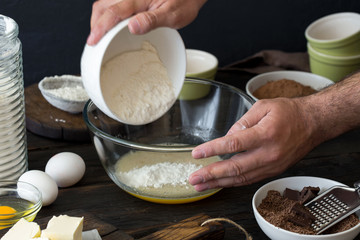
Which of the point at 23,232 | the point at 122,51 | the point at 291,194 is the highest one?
the point at 122,51

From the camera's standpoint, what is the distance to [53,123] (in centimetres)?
176

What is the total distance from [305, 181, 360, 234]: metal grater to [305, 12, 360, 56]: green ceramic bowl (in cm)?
87

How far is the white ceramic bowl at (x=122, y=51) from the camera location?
1.25 meters

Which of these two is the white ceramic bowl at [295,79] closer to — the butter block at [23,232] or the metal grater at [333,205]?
the metal grater at [333,205]

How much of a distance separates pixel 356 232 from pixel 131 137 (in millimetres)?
726

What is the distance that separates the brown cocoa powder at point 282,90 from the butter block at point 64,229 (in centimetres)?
103

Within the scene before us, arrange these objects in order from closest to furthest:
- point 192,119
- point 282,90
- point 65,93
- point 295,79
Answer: point 192,119 → point 65,93 → point 282,90 → point 295,79

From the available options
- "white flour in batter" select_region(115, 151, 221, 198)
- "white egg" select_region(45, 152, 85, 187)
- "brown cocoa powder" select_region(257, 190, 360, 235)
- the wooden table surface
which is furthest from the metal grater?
"white egg" select_region(45, 152, 85, 187)

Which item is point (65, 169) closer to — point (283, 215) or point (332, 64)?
point (283, 215)

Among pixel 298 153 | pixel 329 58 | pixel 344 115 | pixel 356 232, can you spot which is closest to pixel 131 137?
pixel 298 153

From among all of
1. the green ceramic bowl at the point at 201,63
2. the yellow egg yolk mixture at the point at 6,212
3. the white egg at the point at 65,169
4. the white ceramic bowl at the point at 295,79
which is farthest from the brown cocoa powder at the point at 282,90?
the yellow egg yolk mixture at the point at 6,212

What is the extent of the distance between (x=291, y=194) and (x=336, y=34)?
3.60ft

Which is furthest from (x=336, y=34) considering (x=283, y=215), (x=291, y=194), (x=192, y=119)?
(x=283, y=215)

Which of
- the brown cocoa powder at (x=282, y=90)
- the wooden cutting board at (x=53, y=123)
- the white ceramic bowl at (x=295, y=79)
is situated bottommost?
the white ceramic bowl at (x=295, y=79)
